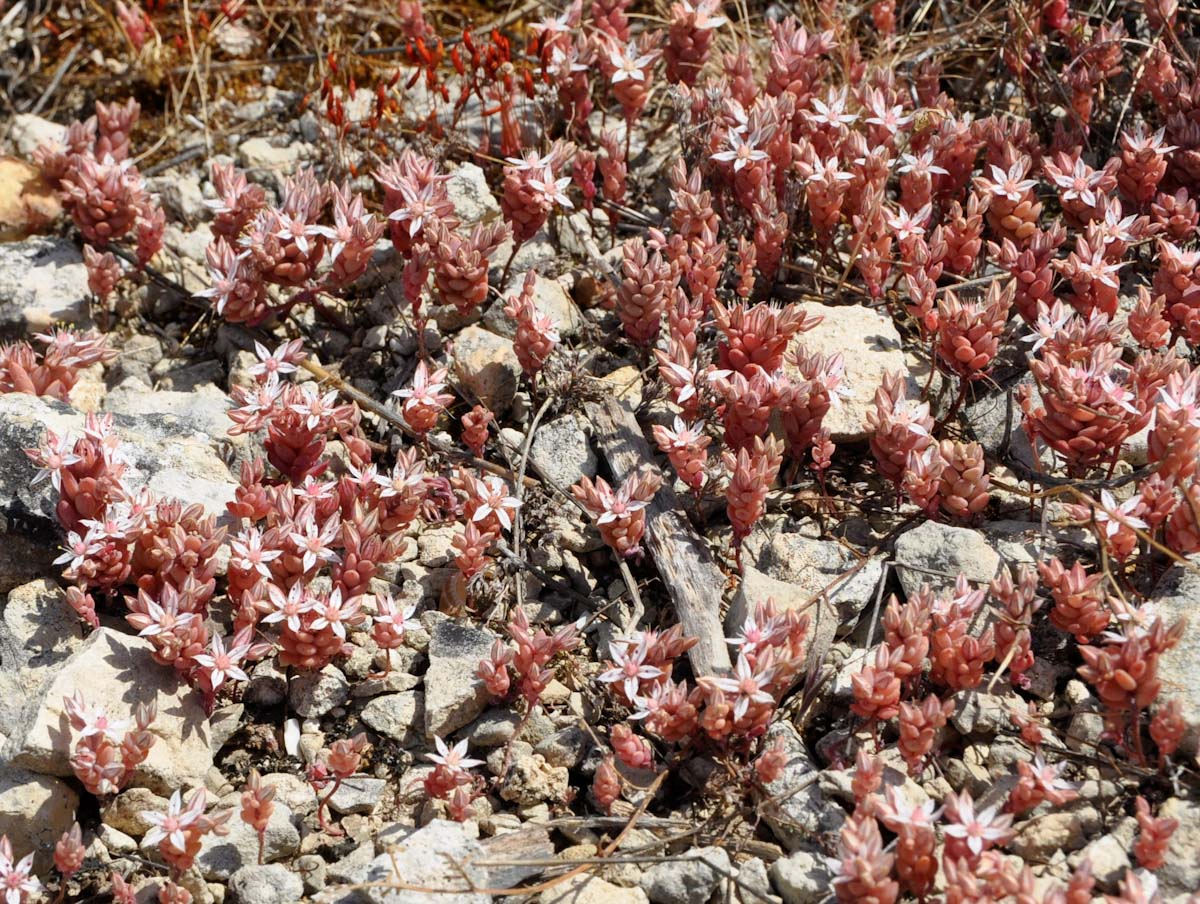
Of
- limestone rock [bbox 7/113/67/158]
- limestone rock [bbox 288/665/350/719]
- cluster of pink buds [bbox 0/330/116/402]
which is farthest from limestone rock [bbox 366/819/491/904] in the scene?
limestone rock [bbox 7/113/67/158]

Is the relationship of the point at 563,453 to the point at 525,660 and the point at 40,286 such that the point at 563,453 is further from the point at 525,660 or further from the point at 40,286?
the point at 40,286

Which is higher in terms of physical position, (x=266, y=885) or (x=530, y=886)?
(x=530, y=886)

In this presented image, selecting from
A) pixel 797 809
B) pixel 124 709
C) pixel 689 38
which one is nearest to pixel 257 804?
pixel 124 709

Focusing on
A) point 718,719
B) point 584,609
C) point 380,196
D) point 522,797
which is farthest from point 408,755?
point 380,196

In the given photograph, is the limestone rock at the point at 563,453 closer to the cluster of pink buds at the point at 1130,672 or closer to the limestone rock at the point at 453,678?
the limestone rock at the point at 453,678

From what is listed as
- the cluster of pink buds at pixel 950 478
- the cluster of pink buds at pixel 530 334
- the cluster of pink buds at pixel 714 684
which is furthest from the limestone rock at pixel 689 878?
the cluster of pink buds at pixel 530 334

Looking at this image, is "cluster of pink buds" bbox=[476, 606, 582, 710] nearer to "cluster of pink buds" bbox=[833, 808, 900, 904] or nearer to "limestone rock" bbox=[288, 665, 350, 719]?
"limestone rock" bbox=[288, 665, 350, 719]
